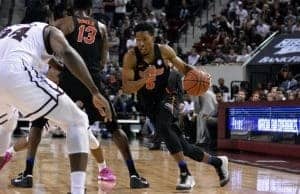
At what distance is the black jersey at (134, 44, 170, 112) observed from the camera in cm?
720

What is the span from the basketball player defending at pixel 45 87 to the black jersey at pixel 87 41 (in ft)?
6.42

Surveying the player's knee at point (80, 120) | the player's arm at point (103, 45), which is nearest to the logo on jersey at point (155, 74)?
the player's arm at point (103, 45)

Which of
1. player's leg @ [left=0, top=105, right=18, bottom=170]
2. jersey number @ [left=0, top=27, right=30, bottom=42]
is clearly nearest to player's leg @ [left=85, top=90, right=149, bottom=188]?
player's leg @ [left=0, top=105, right=18, bottom=170]

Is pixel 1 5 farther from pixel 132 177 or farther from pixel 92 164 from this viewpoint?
pixel 132 177

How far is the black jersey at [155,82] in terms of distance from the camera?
7.20 m

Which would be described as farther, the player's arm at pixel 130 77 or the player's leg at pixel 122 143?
the player's leg at pixel 122 143

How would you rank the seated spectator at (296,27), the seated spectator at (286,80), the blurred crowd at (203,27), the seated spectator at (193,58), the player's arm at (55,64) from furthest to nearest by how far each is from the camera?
the seated spectator at (193,58), the seated spectator at (296,27), the blurred crowd at (203,27), the seated spectator at (286,80), the player's arm at (55,64)

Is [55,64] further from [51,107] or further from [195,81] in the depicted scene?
[195,81]

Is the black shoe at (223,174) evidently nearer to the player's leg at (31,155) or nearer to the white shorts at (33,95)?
the player's leg at (31,155)

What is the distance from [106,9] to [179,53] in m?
3.71

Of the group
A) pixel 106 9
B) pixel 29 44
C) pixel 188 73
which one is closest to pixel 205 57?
pixel 106 9

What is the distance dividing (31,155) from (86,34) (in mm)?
1407

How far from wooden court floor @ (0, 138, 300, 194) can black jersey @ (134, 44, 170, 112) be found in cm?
92

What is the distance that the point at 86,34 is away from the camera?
7.07 metres
